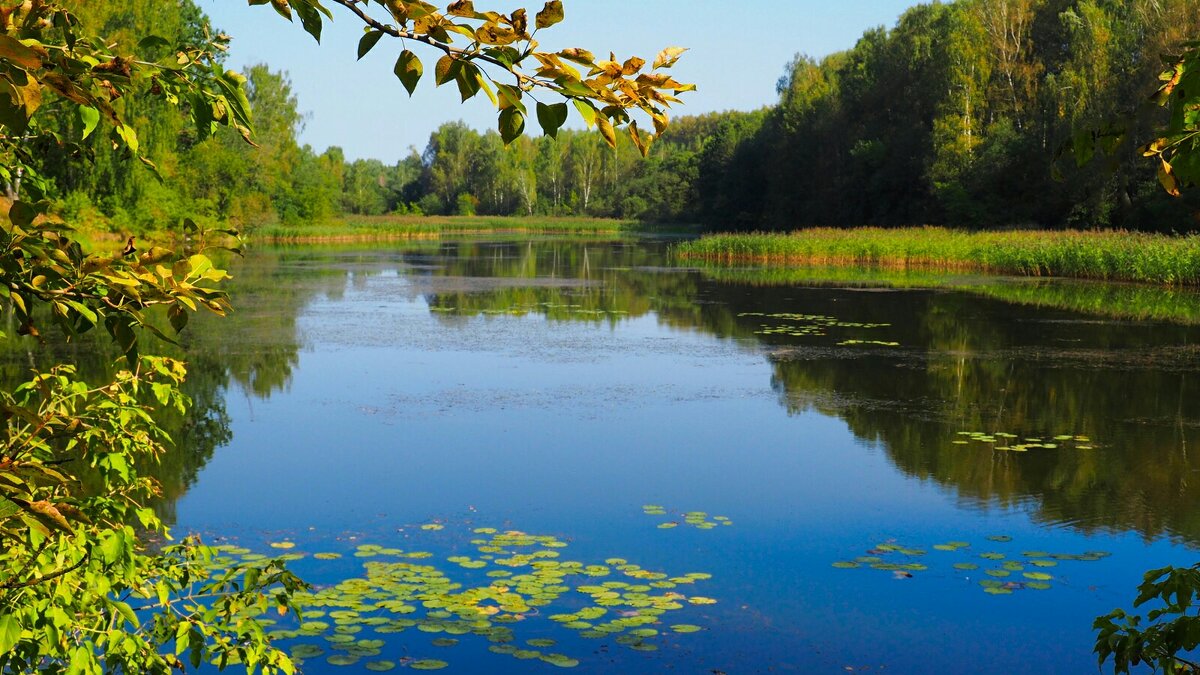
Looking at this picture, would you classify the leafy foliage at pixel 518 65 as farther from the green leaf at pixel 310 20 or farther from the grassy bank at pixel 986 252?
the grassy bank at pixel 986 252

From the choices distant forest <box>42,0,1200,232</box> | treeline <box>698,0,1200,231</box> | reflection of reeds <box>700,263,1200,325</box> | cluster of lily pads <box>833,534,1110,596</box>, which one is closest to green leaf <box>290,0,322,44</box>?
cluster of lily pads <box>833,534,1110,596</box>

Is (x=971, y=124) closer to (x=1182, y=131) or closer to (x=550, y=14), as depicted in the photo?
(x=1182, y=131)

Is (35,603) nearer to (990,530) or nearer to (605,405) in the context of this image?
(990,530)

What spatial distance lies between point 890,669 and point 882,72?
58.6m

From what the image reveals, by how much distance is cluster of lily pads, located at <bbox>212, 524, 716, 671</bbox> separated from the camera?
17.1 feet

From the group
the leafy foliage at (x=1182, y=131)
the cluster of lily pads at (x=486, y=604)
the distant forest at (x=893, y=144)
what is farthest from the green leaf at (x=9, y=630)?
the distant forest at (x=893, y=144)

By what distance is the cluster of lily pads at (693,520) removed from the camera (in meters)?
7.30

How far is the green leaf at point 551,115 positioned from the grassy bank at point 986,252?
27813mm

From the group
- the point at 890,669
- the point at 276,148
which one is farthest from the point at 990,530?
the point at 276,148

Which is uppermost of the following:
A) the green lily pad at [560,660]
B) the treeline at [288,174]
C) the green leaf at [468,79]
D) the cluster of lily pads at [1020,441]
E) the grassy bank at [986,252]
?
the treeline at [288,174]

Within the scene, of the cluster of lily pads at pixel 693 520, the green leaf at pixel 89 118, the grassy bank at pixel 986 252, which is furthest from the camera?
the grassy bank at pixel 986 252

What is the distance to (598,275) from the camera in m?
32.8

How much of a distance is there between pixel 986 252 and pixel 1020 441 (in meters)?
26.2

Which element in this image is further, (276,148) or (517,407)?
(276,148)
